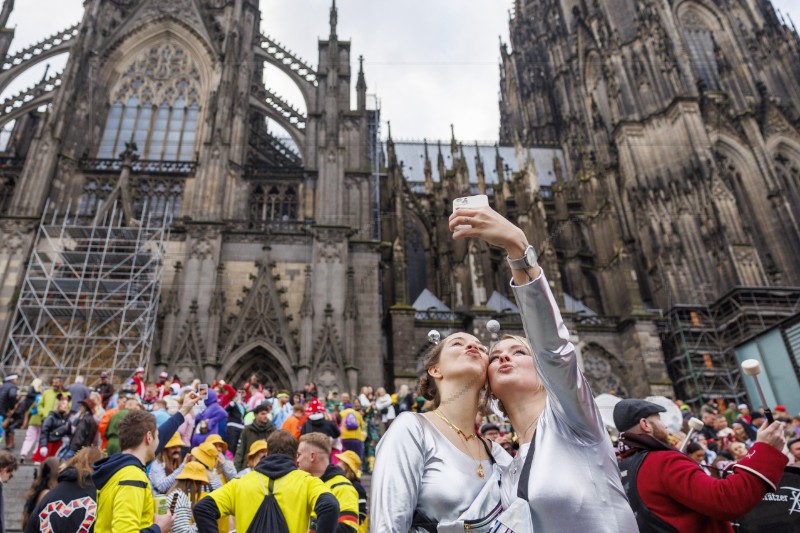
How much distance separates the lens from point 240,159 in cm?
2094

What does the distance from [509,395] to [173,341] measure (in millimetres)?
16231

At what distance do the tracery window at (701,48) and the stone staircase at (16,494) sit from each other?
33562mm

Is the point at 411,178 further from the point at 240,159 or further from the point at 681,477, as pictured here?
the point at 681,477

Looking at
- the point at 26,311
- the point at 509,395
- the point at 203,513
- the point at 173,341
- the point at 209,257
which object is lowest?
the point at 203,513

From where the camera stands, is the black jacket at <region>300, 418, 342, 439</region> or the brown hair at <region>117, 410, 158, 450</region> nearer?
the brown hair at <region>117, 410, 158, 450</region>

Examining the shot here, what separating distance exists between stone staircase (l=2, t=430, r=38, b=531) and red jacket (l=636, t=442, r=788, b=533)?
7451 mm

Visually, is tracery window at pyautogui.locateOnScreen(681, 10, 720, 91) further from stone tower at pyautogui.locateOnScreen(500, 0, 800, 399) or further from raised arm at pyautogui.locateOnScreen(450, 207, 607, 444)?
raised arm at pyautogui.locateOnScreen(450, 207, 607, 444)

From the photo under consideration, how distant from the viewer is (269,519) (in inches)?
127

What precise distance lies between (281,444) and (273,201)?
18.4m

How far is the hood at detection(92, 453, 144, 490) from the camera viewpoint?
3121 mm

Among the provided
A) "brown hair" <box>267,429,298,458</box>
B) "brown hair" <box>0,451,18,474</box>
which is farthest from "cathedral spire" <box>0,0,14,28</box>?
"brown hair" <box>267,429,298,458</box>

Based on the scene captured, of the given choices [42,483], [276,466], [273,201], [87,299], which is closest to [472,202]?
[276,466]

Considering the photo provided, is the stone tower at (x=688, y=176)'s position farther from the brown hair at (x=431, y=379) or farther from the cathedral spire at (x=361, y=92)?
the brown hair at (x=431, y=379)

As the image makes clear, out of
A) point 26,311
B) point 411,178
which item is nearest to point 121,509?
point 26,311
